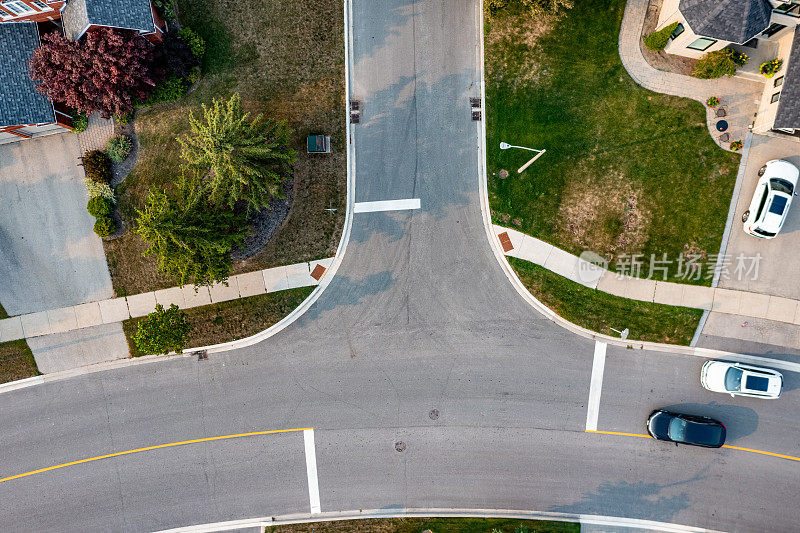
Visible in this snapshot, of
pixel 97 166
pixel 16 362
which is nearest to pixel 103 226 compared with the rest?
pixel 97 166

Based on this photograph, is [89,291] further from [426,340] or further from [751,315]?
[751,315]

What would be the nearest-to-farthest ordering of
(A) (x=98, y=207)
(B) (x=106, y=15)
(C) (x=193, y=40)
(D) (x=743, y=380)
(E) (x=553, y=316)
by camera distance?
(B) (x=106, y=15)
(D) (x=743, y=380)
(C) (x=193, y=40)
(A) (x=98, y=207)
(E) (x=553, y=316)

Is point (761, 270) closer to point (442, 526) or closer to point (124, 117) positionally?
point (442, 526)

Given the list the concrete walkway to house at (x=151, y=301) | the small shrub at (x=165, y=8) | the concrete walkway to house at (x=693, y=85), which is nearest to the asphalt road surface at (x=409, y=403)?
the concrete walkway to house at (x=151, y=301)

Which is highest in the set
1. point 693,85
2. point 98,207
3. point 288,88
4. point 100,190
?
point 288,88

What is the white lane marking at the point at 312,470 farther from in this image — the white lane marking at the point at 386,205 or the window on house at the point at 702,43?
the window on house at the point at 702,43

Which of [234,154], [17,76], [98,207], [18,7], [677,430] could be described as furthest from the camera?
[98,207]

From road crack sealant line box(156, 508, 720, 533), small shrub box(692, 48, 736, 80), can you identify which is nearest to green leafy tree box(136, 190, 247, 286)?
road crack sealant line box(156, 508, 720, 533)

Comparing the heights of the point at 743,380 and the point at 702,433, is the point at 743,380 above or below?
above
